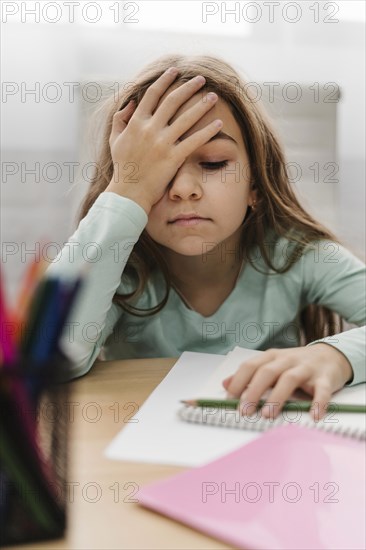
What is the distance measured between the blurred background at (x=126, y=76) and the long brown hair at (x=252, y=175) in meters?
0.50

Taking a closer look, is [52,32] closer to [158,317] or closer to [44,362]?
[158,317]

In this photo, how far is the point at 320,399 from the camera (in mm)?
609

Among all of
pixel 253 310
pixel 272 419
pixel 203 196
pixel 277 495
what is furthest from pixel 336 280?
pixel 277 495

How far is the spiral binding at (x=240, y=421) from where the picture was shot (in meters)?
0.54

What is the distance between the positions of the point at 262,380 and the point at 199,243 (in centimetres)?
32

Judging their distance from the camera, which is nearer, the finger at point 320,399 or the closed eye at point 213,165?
the finger at point 320,399

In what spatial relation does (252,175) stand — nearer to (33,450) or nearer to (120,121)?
(120,121)

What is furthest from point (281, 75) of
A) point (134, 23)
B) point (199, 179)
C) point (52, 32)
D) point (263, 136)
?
point (199, 179)

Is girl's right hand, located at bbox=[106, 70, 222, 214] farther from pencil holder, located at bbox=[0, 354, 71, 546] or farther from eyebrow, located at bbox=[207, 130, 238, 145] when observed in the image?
pencil holder, located at bbox=[0, 354, 71, 546]

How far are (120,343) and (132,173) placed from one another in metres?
0.30

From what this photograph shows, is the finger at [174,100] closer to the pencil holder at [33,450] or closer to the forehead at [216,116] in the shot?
the forehead at [216,116]

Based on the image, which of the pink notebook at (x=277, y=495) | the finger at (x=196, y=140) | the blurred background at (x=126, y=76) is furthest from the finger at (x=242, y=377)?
the blurred background at (x=126, y=76)

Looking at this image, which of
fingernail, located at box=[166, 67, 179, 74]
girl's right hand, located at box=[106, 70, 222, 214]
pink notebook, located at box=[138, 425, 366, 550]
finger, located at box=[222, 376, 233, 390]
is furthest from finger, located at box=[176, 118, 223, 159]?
pink notebook, located at box=[138, 425, 366, 550]

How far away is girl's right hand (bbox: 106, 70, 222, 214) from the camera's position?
872 mm
